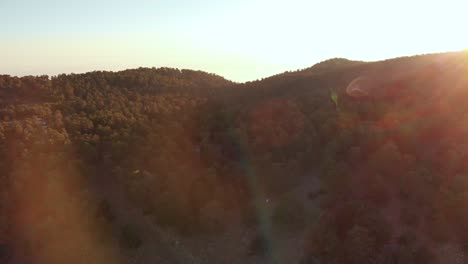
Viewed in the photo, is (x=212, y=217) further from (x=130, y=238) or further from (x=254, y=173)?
(x=254, y=173)

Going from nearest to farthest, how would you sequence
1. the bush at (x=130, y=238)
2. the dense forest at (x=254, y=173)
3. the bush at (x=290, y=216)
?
the dense forest at (x=254, y=173)
the bush at (x=290, y=216)
the bush at (x=130, y=238)

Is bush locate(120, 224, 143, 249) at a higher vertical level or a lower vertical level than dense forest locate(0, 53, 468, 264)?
lower

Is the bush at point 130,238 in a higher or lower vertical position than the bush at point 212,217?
lower

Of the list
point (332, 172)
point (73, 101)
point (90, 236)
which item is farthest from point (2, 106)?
point (332, 172)

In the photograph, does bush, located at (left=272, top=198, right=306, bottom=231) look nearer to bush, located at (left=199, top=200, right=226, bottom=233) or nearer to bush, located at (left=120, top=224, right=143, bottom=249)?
bush, located at (left=199, top=200, right=226, bottom=233)

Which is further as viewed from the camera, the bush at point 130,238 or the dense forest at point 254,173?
the bush at point 130,238

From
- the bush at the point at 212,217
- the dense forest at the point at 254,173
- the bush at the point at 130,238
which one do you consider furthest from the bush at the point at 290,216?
the bush at the point at 130,238

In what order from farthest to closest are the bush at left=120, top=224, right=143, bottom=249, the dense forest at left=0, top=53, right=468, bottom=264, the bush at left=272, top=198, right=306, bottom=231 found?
the bush at left=120, top=224, right=143, bottom=249
the bush at left=272, top=198, right=306, bottom=231
the dense forest at left=0, top=53, right=468, bottom=264

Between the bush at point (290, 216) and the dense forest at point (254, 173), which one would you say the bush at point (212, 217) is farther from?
the bush at point (290, 216)

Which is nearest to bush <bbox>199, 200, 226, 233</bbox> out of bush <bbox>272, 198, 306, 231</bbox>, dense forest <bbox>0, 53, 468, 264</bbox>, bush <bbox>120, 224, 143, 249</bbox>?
dense forest <bbox>0, 53, 468, 264</bbox>
